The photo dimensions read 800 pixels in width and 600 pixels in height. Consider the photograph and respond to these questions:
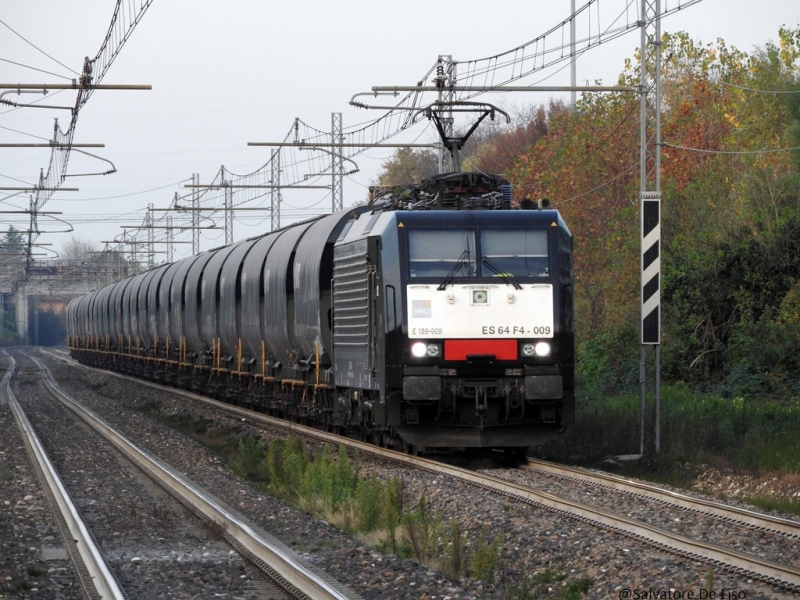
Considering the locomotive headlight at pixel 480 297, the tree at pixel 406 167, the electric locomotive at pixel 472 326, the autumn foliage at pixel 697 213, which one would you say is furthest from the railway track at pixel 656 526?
the tree at pixel 406 167

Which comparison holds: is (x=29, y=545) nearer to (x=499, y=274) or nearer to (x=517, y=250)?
(x=499, y=274)

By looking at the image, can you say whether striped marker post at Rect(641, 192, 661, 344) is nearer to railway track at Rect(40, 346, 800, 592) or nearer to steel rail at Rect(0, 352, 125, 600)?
railway track at Rect(40, 346, 800, 592)

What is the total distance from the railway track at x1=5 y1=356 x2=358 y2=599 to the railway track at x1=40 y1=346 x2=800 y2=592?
267cm

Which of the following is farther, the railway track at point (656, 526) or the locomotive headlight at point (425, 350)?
the locomotive headlight at point (425, 350)

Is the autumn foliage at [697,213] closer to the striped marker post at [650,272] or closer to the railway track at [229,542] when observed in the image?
the striped marker post at [650,272]

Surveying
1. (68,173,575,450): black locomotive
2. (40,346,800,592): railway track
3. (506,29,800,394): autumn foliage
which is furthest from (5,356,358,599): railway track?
(506,29,800,394): autumn foliage

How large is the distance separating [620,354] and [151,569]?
21274 mm

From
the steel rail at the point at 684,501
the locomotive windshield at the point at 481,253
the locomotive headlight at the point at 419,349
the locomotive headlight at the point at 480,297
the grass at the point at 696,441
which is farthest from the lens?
the locomotive windshield at the point at 481,253

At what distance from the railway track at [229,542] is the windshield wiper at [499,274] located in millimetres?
4351

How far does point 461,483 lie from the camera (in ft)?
42.3

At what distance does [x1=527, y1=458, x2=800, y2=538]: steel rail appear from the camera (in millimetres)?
9672

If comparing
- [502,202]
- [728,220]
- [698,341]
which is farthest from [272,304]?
[728,220]

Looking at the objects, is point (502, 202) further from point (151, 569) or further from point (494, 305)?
point (151, 569)

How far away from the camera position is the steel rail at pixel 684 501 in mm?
9672
